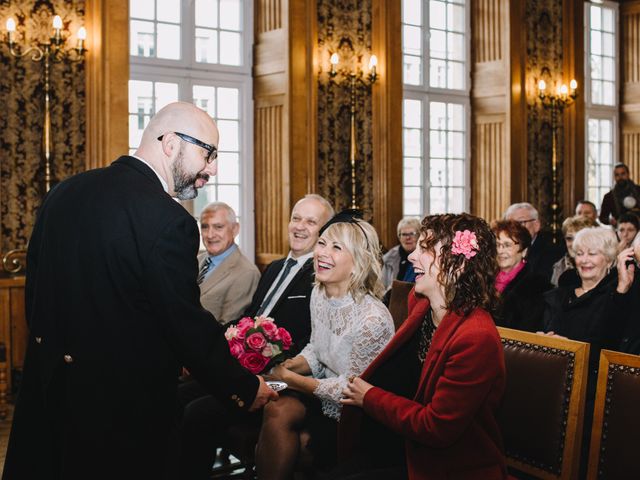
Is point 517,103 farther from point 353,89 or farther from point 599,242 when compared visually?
point 599,242

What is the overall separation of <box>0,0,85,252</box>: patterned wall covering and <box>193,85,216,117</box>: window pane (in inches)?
57.8

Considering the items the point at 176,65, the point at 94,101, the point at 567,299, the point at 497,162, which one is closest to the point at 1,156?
the point at 94,101

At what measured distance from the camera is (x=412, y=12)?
31.0 ft

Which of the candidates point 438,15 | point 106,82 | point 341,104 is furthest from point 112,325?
point 438,15

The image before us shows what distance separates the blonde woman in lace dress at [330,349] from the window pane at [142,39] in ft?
15.2

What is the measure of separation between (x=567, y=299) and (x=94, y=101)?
4.31 m

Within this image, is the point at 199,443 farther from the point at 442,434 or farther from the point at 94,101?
the point at 94,101

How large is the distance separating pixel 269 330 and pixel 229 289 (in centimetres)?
153

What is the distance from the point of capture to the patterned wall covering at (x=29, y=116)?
20.9ft

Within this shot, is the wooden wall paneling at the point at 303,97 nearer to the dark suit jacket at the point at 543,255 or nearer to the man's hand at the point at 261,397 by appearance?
the dark suit jacket at the point at 543,255

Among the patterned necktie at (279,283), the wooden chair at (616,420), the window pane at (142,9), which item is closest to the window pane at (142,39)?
the window pane at (142,9)

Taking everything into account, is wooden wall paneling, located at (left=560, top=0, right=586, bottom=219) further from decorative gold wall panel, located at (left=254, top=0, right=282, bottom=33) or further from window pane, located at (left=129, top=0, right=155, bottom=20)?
window pane, located at (left=129, top=0, right=155, bottom=20)

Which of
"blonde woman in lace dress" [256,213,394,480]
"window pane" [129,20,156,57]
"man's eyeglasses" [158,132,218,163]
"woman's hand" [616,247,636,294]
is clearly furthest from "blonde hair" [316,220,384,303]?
"window pane" [129,20,156,57]

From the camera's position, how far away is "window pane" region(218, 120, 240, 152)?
8.09 metres
